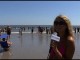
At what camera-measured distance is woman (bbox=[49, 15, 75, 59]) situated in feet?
11.9

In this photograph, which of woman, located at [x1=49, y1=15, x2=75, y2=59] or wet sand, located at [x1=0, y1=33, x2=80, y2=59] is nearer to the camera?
woman, located at [x1=49, y1=15, x2=75, y2=59]

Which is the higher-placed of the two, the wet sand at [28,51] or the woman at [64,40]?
the woman at [64,40]

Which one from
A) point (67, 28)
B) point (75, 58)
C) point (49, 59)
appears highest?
point (67, 28)

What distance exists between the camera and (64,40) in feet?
12.1

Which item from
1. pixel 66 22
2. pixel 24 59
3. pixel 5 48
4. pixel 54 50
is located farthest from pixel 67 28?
pixel 5 48

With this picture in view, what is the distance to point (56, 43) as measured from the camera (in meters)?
3.64

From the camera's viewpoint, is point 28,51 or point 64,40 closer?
point 64,40

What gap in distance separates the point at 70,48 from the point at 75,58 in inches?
371

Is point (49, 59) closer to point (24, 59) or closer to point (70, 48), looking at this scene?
point (70, 48)

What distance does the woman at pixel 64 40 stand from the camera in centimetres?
362

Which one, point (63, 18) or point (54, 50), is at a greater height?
point (63, 18)

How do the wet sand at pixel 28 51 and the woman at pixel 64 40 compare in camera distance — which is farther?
the wet sand at pixel 28 51

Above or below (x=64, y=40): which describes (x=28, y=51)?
below

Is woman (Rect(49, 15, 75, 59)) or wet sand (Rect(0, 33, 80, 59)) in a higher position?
woman (Rect(49, 15, 75, 59))
